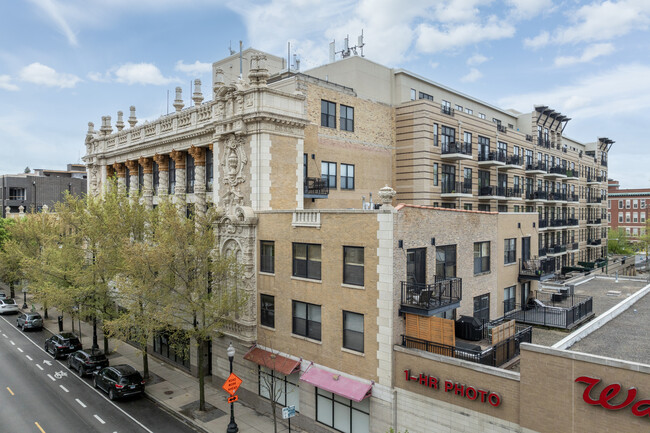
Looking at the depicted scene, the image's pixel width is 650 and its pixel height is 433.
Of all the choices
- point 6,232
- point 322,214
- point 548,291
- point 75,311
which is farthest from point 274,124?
point 6,232

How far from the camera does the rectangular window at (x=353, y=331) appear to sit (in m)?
18.8

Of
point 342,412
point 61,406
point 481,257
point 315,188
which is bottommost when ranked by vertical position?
point 61,406

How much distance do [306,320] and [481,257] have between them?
34.9ft

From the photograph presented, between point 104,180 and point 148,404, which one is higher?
point 104,180

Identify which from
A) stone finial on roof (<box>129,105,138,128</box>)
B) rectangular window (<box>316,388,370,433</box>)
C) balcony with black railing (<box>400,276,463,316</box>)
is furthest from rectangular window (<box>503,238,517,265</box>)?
stone finial on roof (<box>129,105,138,128</box>)

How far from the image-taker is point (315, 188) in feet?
86.9

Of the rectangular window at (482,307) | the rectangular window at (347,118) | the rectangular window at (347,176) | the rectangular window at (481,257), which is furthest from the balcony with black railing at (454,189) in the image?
the rectangular window at (482,307)

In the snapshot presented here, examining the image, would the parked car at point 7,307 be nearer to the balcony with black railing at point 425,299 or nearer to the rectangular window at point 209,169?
the rectangular window at point 209,169

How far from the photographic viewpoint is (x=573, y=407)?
1302 cm

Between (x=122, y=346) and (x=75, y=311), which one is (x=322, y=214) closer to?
(x=75, y=311)

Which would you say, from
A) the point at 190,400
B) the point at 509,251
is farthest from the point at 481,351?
the point at 190,400

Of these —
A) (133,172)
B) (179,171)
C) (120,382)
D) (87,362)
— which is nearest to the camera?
(120,382)

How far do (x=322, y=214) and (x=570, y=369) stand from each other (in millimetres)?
11532

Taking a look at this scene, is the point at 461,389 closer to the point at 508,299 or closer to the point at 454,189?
the point at 508,299
